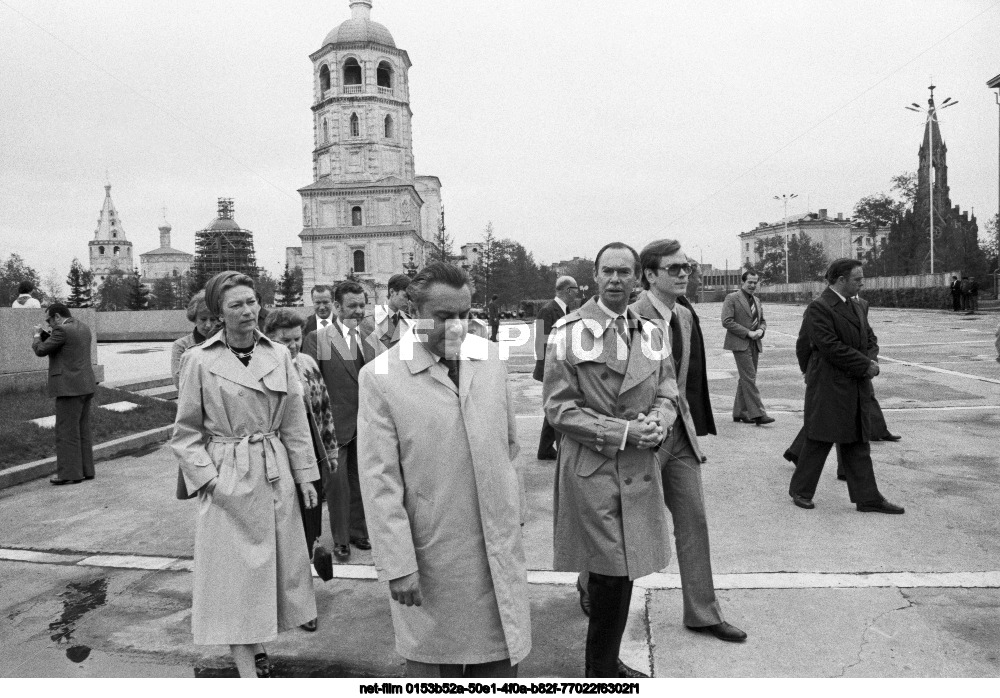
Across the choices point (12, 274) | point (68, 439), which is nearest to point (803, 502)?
point (68, 439)

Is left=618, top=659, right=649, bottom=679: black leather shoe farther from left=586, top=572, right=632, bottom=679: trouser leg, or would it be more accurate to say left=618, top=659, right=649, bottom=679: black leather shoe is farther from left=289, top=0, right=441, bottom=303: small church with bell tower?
left=289, top=0, right=441, bottom=303: small church with bell tower

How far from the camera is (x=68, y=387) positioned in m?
7.95

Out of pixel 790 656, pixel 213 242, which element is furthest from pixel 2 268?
pixel 790 656

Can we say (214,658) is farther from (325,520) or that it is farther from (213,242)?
(213,242)

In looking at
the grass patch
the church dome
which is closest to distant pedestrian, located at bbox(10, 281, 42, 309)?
the grass patch

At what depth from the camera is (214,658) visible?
4.00 metres

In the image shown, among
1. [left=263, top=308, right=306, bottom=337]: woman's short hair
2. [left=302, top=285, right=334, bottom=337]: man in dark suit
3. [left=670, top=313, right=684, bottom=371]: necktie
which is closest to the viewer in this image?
[left=670, top=313, right=684, bottom=371]: necktie

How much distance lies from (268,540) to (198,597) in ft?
1.31

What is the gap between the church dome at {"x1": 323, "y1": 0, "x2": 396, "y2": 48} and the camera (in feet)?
278

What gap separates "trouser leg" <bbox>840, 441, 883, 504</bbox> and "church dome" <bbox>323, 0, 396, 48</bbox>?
88114mm

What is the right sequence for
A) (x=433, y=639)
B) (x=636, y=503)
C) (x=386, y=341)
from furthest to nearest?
(x=386, y=341) < (x=636, y=503) < (x=433, y=639)

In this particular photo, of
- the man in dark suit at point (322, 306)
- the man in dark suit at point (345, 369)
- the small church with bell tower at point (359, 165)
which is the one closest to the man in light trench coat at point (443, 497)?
the man in dark suit at point (345, 369)

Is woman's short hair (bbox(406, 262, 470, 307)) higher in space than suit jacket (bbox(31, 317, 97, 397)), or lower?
higher

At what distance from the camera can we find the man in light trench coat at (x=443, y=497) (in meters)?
2.77
